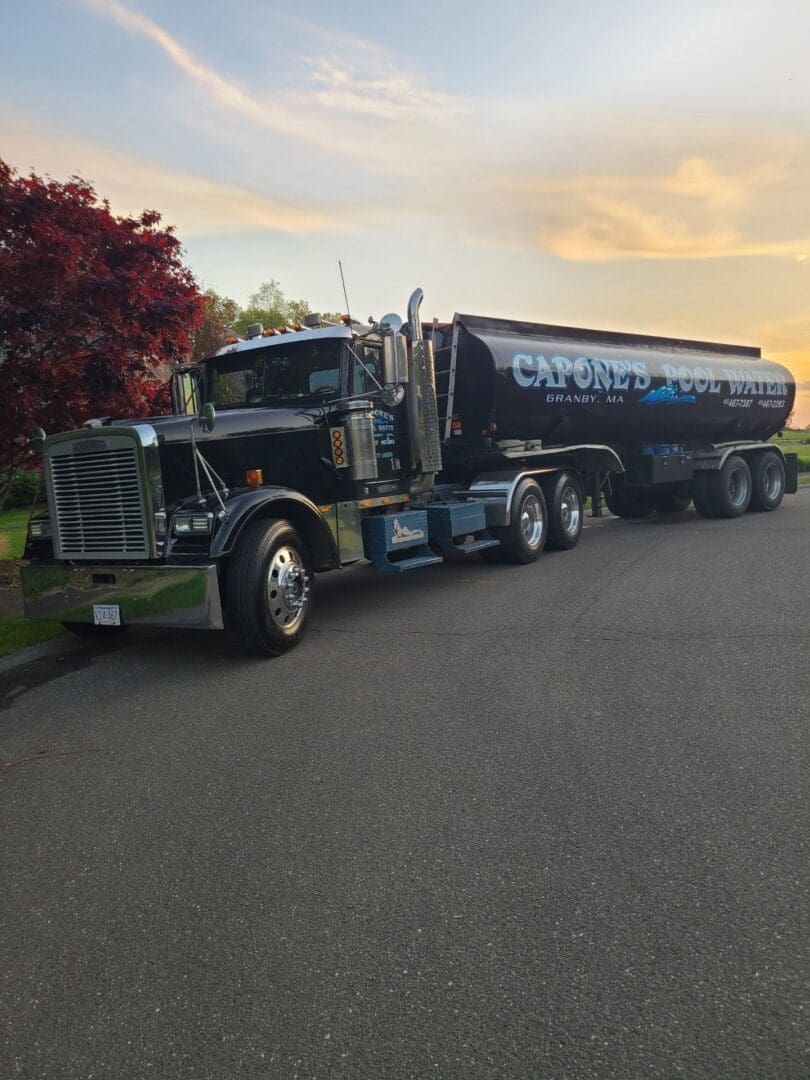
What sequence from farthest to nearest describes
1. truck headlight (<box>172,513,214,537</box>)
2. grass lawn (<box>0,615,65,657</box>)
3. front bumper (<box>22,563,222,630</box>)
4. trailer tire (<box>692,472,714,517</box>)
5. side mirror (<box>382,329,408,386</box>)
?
trailer tire (<box>692,472,714,517</box>)
side mirror (<box>382,329,408,386</box>)
grass lawn (<box>0,615,65,657</box>)
truck headlight (<box>172,513,214,537</box>)
front bumper (<box>22,563,222,630</box>)

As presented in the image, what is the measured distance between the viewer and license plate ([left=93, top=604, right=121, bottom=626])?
242 inches

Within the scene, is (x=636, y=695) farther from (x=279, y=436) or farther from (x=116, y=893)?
(x=279, y=436)

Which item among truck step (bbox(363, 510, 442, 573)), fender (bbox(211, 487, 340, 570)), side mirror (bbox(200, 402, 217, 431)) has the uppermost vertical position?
side mirror (bbox(200, 402, 217, 431))

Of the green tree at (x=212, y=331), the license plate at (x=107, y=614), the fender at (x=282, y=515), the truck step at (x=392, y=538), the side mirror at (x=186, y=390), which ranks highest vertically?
the green tree at (x=212, y=331)

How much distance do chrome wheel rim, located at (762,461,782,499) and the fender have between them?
39.5ft

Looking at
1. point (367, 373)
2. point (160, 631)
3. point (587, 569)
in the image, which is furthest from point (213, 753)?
point (587, 569)

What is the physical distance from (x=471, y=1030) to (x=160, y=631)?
5.98m

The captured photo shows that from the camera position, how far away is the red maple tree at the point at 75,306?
8039 millimetres

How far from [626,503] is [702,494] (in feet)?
4.61

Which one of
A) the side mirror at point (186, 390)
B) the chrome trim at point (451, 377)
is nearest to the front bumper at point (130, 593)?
the side mirror at point (186, 390)

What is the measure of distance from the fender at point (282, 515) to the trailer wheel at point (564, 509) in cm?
464

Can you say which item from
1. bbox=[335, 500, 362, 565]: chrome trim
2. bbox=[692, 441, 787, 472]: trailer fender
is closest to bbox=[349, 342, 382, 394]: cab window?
bbox=[335, 500, 362, 565]: chrome trim

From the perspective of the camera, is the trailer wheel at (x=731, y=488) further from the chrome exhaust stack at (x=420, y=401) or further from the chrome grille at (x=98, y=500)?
the chrome grille at (x=98, y=500)

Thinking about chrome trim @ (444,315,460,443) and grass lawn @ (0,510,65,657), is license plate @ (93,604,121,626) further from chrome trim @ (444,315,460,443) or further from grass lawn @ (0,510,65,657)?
chrome trim @ (444,315,460,443)
